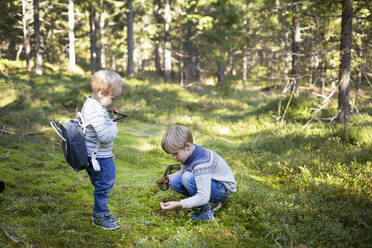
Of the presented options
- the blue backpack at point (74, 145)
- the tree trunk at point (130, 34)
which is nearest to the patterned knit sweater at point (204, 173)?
the blue backpack at point (74, 145)

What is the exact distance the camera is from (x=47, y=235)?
115 inches

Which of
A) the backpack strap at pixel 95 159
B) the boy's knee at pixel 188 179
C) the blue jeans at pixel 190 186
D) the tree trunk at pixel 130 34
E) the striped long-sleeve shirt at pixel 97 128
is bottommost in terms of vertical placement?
the blue jeans at pixel 190 186

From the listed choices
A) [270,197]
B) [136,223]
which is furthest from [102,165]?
[270,197]

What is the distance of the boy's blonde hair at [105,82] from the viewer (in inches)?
127

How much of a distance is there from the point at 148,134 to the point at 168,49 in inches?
513

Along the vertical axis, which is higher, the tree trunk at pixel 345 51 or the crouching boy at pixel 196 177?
the tree trunk at pixel 345 51

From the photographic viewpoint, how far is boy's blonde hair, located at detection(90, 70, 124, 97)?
3.23 metres

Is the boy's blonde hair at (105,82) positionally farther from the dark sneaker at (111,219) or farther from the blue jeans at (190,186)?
the dark sneaker at (111,219)

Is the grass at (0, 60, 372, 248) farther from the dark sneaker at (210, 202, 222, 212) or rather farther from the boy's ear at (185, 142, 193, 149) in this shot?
the boy's ear at (185, 142, 193, 149)

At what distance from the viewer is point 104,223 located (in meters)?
3.31

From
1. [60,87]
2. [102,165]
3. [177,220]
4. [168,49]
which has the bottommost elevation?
[177,220]

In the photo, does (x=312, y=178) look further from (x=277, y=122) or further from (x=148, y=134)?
(x=148, y=134)

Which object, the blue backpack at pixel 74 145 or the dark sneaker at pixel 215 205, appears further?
the dark sneaker at pixel 215 205

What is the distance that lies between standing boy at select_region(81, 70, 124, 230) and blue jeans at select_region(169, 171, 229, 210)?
2.88ft
